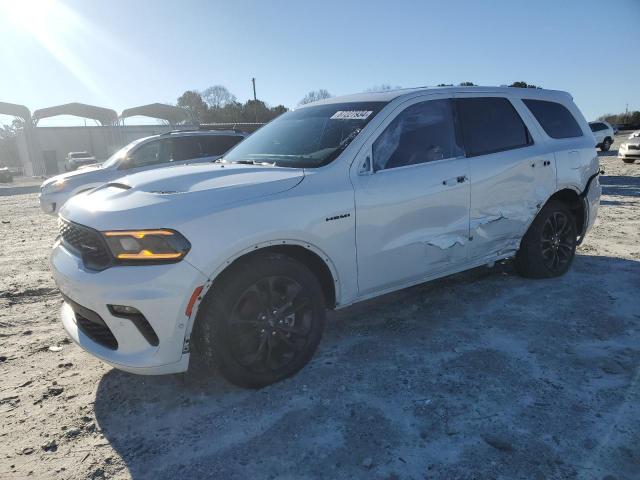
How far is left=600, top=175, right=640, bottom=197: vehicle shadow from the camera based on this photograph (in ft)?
35.2

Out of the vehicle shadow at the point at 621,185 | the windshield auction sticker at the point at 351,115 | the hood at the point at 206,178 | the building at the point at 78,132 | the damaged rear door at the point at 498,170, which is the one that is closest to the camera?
the hood at the point at 206,178

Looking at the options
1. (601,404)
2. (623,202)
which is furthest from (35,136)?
(601,404)

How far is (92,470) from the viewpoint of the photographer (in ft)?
7.47

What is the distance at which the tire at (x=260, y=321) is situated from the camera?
8.60 feet

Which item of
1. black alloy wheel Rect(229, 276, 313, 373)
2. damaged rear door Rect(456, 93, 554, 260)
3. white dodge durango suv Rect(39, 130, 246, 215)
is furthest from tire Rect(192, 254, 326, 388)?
white dodge durango suv Rect(39, 130, 246, 215)

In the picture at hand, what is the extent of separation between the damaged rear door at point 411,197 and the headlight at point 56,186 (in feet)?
23.2

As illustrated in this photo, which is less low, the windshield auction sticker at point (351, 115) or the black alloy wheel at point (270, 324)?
the windshield auction sticker at point (351, 115)

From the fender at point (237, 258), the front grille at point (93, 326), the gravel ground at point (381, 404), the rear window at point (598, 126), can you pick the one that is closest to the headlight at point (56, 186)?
the gravel ground at point (381, 404)

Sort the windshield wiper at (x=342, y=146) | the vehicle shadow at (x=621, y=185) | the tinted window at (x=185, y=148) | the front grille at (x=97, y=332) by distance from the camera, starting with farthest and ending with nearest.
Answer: the vehicle shadow at (x=621, y=185), the tinted window at (x=185, y=148), the windshield wiper at (x=342, y=146), the front grille at (x=97, y=332)

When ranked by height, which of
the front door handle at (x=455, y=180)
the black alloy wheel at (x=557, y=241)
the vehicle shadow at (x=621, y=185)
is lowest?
the vehicle shadow at (x=621, y=185)

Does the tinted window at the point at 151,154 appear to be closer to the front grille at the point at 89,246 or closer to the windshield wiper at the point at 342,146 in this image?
the front grille at the point at 89,246

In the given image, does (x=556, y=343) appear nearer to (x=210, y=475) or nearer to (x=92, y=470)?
(x=210, y=475)

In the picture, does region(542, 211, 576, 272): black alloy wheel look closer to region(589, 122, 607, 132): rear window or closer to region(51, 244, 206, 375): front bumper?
region(51, 244, 206, 375): front bumper

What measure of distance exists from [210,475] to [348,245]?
5.19 feet
